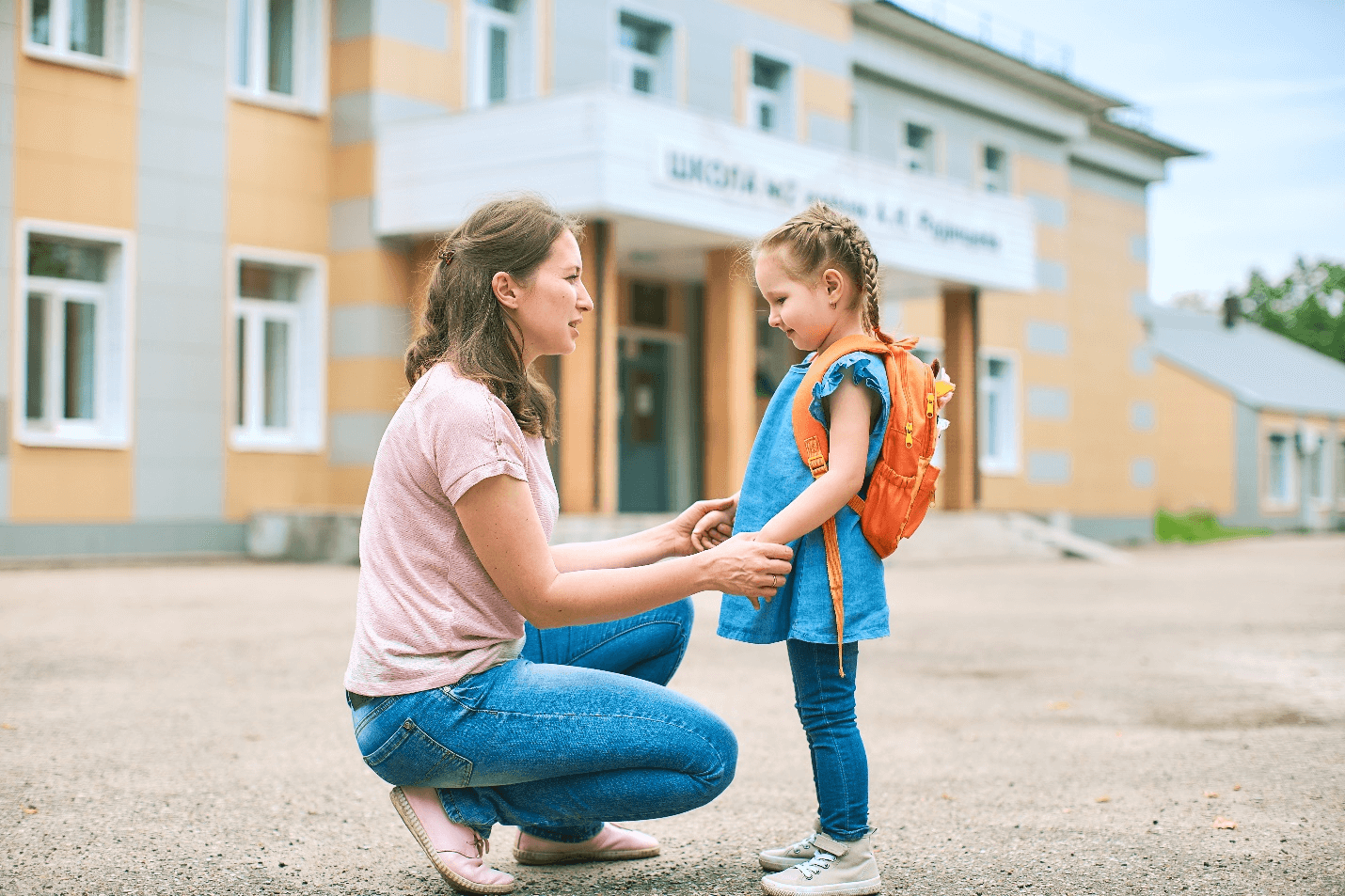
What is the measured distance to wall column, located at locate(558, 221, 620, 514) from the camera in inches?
578

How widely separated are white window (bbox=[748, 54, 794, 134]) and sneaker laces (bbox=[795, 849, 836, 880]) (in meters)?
17.3

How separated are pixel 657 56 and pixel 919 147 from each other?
7.00 meters

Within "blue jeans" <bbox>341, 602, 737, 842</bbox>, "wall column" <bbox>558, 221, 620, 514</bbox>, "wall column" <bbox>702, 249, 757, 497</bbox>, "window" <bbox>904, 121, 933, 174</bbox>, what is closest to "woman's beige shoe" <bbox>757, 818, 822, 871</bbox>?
"blue jeans" <bbox>341, 602, 737, 842</bbox>

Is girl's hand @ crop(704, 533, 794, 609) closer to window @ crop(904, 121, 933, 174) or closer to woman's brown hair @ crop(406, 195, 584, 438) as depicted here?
woman's brown hair @ crop(406, 195, 584, 438)

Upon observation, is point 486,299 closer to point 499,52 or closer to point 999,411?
point 499,52

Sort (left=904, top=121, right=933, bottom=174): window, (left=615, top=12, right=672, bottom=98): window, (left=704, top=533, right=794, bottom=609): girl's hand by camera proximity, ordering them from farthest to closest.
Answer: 1. (left=904, top=121, right=933, bottom=174): window
2. (left=615, top=12, right=672, bottom=98): window
3. (left=704, top=533, right=794, bottom=609): girl's hand

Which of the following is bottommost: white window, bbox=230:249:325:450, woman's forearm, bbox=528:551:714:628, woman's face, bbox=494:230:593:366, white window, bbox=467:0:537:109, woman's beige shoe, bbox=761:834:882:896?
woman's beige shoe, bbox=761:834:882:896

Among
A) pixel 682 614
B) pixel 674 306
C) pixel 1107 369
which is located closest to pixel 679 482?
pixel 674 306

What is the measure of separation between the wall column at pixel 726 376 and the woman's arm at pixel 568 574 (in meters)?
12.9

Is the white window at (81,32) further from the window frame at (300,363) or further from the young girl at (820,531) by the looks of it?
the young girl at (820,531)

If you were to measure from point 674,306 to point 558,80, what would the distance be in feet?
13.5

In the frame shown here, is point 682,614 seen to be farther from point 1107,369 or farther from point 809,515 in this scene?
point 1107,369

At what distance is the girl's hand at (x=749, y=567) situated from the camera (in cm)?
283

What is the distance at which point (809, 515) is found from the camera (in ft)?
9.78
